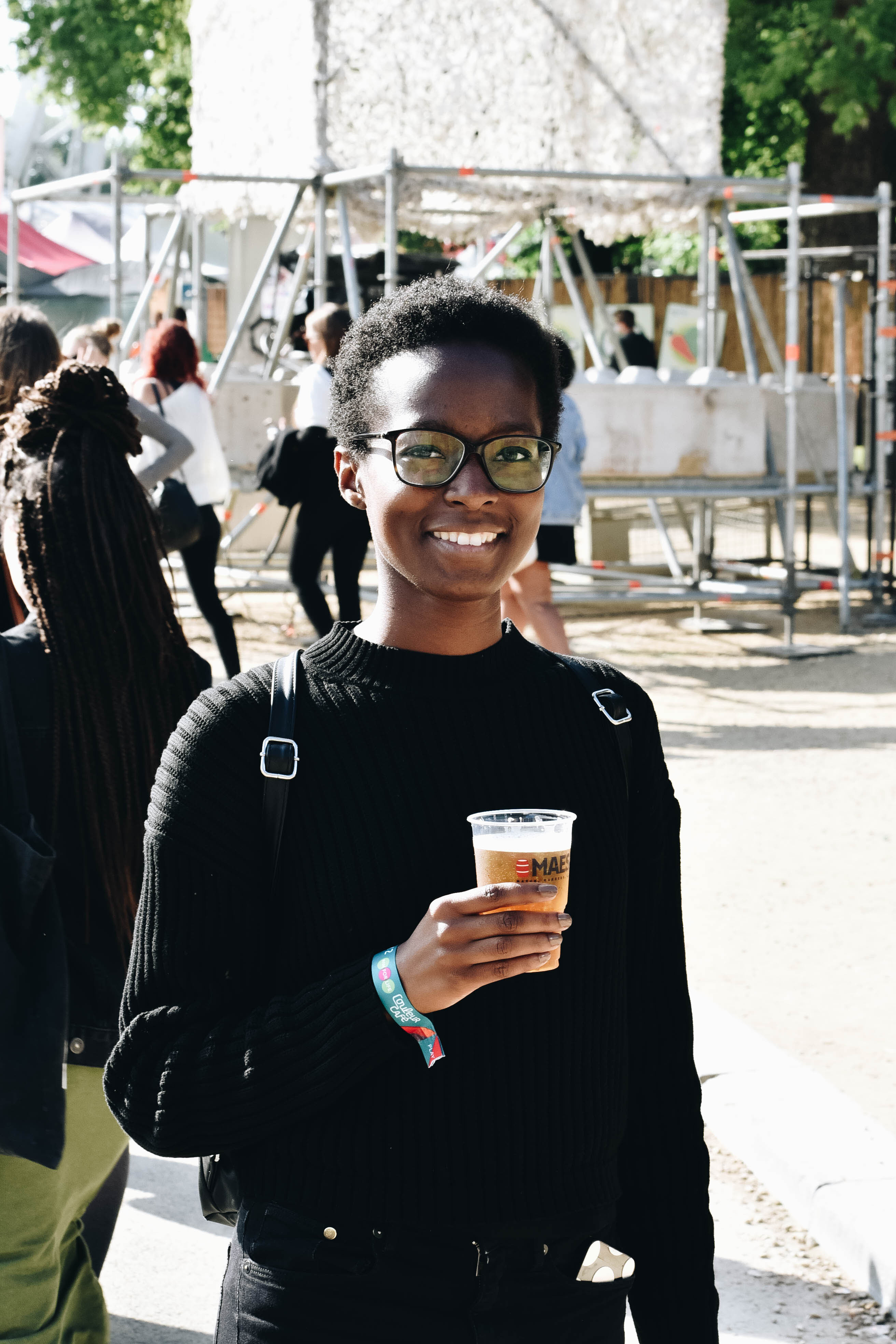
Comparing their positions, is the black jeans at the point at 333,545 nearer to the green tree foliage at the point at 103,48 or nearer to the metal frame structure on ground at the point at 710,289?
the metal frame structure on ground at the point at 710,289

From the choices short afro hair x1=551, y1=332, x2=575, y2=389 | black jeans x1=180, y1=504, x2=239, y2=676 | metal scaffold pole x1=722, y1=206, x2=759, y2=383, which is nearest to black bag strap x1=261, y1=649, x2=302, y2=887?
short afro hair x1=551, y1=332, x2=575, y2=389

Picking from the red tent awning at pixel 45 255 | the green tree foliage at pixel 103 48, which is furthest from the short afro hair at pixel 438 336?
the red tent awning at pixel 45 255

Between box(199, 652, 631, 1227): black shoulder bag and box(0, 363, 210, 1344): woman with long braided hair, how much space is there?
0.71 metres

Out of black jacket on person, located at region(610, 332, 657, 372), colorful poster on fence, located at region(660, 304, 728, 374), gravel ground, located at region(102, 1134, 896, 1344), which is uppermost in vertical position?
colorful poster on fence, located at region(660, 304, 728, 374)

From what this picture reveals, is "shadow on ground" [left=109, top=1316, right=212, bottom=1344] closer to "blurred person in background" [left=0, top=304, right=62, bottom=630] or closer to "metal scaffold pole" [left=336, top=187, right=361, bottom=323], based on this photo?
"blurred person in background" [left=0, top=304, right=62, bottom=630]

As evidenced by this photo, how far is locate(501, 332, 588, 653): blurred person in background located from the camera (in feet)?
28.8

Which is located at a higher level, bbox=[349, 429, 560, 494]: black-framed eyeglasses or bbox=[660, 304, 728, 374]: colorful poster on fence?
bbox=[660, 304, 728, 374]: colorful poster on fence

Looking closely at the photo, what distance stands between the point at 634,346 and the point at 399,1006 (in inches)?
698

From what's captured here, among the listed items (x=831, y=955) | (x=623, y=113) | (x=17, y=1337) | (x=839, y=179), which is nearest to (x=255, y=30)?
(x=623, y=113)

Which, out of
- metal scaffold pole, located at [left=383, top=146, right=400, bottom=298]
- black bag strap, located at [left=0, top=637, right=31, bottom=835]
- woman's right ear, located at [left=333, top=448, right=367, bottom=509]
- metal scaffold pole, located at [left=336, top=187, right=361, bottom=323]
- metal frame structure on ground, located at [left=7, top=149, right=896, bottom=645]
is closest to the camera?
woman's right ear, located at [left=333, top=448, right=367, bottom=509]

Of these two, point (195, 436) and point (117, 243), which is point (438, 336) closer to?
point (195, 436)

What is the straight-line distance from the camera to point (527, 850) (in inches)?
63.4

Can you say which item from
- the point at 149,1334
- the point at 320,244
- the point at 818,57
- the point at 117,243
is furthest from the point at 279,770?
the point at 818,57

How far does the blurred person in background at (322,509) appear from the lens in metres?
8.88
